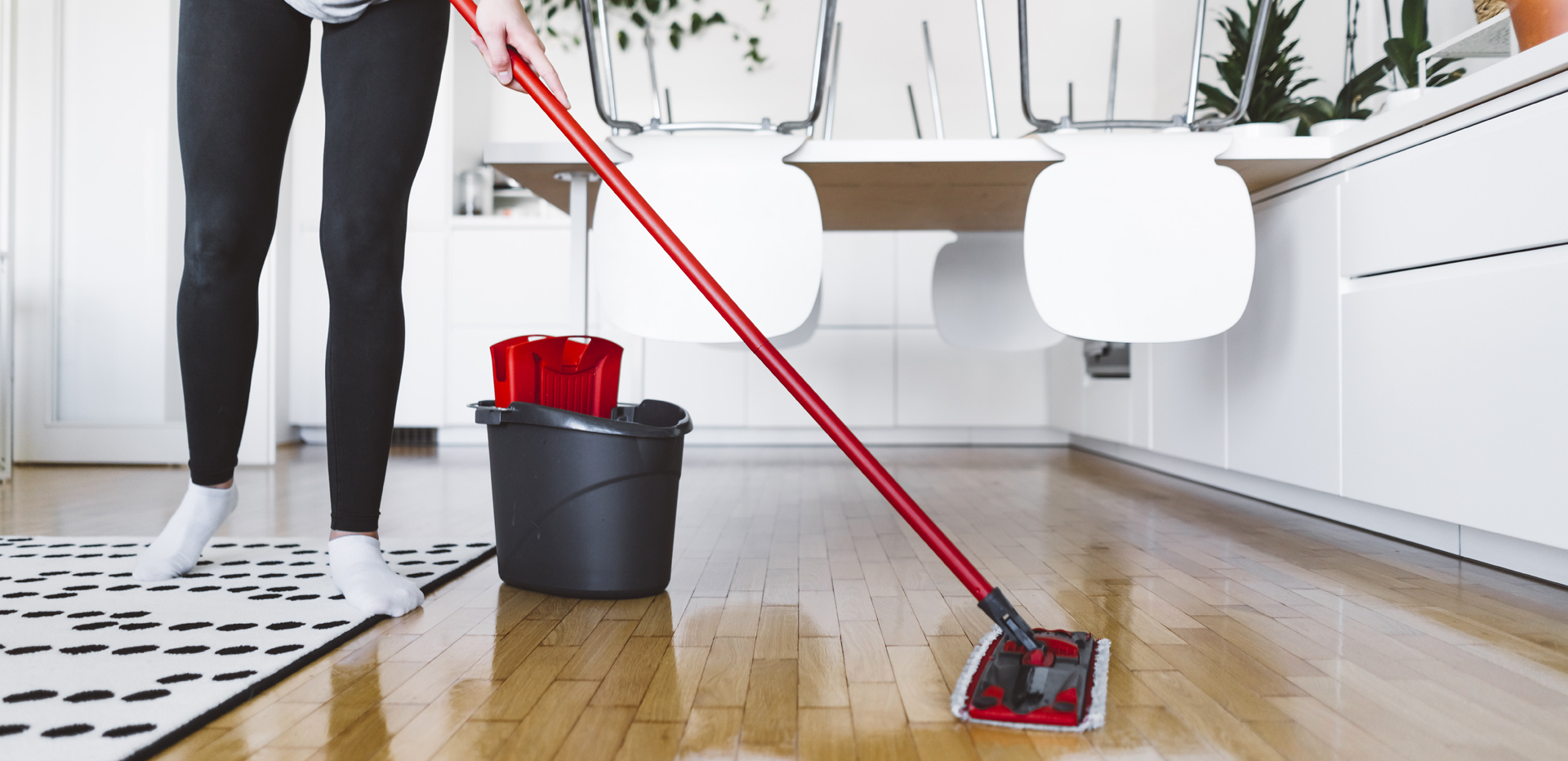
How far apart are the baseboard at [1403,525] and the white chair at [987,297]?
0.52m

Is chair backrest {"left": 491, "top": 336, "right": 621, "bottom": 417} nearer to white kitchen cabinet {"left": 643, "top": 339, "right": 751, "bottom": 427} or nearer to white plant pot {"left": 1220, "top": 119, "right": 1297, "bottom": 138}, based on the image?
white plant pot {"left": 1220, "top": 119, "right": 1297, "bottom": 138}

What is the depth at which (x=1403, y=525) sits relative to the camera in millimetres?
1525

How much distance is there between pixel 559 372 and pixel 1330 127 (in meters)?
1.36

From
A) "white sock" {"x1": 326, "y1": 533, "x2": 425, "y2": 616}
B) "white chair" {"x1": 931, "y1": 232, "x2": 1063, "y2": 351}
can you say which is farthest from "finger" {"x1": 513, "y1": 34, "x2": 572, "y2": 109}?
"white chair" {"x1": 931, "y1": 232, "x2": 1063, "y2": 351}

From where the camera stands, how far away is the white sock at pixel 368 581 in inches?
40.7

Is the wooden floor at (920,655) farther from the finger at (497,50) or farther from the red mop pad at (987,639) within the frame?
the finger at (497,50)

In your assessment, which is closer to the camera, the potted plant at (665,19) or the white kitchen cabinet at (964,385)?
the white kitchen cabinet at (964,385)

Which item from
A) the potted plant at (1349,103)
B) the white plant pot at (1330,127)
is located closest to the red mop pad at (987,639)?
the white plant pot at (1330,127)

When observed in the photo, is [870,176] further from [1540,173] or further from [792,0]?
[792,0]

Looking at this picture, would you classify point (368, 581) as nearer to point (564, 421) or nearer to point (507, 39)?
point (564, 421)

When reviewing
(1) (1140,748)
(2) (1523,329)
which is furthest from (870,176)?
(1) (1140,748)

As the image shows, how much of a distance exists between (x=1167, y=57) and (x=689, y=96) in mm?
2000

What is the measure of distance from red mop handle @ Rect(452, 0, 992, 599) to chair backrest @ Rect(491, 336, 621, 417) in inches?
7.7

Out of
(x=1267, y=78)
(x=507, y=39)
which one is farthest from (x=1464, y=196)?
(x=507, y=39)
